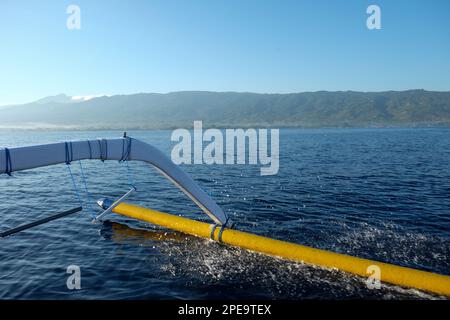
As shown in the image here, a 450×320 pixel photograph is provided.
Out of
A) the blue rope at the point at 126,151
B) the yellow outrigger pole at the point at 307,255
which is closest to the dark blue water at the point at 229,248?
the yellow outrigger pole at the point at 307,255

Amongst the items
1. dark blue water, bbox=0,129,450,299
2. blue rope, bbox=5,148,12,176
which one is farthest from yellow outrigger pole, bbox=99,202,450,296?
blue rope, bbox=5,148,12,176

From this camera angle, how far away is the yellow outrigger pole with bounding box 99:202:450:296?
37.1 ft

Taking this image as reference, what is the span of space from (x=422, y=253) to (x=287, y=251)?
6.21m

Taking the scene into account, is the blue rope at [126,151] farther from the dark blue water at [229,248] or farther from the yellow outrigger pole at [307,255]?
the yellow outrigger pole at [307,255]

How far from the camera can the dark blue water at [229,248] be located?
39.4 feet

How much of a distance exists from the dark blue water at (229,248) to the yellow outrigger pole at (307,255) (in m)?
0.32

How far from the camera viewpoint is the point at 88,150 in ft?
37.2

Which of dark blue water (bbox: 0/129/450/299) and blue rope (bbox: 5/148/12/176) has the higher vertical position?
blue rope (bbox: 5/148/12/176)

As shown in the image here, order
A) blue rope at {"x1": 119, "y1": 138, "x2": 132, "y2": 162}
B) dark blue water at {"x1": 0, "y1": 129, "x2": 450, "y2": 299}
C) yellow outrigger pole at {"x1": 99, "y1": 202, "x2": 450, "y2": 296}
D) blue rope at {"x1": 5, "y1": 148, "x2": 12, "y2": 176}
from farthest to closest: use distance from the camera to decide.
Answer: blue rope at {"x1": 119, "y1": 138, "x2": 132, "y2": 162} < dark blue water at {"x1": 0, "y1": 129, "x2": 450, "y2": 299} < yellow outrigger pole at {"x1": 99, "y1": 202, "x2": 450, "y2": 296} < blue rope at {"x1": 5, "y1": 148, "x2": 12, "y2": 176}

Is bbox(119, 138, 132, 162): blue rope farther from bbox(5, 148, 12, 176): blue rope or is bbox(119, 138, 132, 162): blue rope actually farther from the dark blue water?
the dark blue water

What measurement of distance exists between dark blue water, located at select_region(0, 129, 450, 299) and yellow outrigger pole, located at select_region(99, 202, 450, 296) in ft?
1.05
